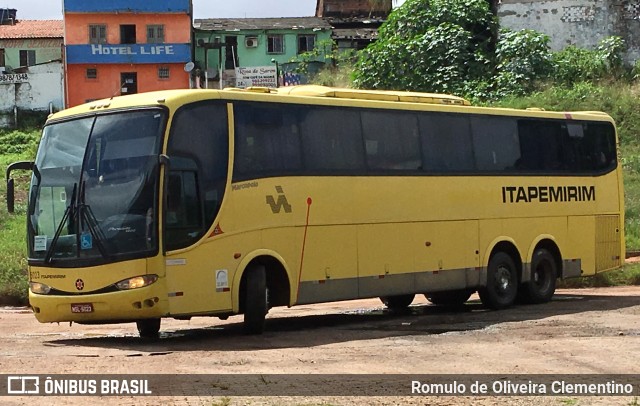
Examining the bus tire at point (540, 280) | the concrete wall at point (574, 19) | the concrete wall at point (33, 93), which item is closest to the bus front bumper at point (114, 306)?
the bus tire at point (540, 280)

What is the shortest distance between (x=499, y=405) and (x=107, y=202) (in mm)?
7160

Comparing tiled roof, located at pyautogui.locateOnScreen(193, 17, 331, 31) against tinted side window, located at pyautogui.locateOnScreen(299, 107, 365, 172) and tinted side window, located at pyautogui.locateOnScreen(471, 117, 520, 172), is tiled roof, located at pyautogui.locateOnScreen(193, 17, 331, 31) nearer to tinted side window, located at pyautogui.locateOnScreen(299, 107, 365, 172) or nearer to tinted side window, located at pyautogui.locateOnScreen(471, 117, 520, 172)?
tinted side window, located at pyautogui.locateOnScreen(471, 117, 520, 172)

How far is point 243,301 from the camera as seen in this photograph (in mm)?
16297

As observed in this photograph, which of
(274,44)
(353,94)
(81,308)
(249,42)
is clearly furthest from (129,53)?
(81,308)

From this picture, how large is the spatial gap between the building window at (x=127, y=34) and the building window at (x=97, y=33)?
0.96 meters

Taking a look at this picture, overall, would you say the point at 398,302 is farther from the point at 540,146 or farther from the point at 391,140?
the point at 391,140

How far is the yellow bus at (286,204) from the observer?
1520 cm

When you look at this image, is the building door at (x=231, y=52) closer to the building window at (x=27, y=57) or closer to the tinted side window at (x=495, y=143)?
the building window at (x=27, y=57)

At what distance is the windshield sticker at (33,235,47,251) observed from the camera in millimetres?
15797

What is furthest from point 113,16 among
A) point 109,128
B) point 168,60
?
point 109,128

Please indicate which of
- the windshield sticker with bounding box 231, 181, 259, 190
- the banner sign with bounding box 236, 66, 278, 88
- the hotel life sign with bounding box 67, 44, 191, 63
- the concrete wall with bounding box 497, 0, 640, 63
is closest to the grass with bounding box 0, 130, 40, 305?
the windshield sticker with bounding box 231, 181, 259, 190

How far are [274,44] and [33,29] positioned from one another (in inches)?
597

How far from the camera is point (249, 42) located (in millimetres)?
69812

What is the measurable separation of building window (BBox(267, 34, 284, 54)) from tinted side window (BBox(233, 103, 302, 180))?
53466 mm
